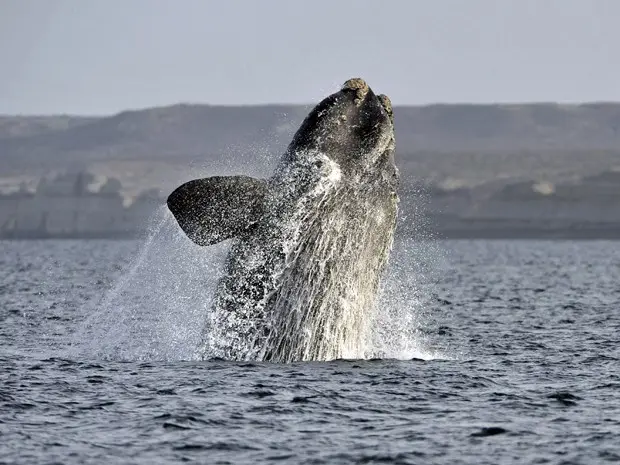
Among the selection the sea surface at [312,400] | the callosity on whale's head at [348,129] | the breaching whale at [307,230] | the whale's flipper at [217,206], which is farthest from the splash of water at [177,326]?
the callosity on whale's head at [348,129]

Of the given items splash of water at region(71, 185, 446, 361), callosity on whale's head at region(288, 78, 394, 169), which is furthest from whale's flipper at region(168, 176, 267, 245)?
callosity on whale's head at region(288, 78, 394, 169)

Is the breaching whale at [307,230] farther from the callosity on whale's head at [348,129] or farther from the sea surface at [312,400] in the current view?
the sea surface at [312,400]

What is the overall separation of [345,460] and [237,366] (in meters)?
5.36

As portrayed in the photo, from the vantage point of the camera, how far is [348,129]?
2116cm

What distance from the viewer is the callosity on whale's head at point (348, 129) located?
2114 centimetres

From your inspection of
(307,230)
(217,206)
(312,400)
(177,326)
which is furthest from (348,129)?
(177,326)

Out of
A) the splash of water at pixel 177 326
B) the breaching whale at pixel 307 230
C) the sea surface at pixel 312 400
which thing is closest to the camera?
the sea surface at pixel 312 400

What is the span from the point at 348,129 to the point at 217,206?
7.92 ft

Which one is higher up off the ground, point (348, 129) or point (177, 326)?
point (348, 129)

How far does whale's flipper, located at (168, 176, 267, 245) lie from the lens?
2039 cm

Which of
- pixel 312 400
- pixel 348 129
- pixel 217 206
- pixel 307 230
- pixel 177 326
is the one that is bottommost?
pixel 312 400

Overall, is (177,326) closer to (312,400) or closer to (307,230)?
(307,230)

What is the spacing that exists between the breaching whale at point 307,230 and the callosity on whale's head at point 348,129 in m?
0.02

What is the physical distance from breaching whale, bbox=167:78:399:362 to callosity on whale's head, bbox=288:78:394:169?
0.6 inches
